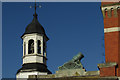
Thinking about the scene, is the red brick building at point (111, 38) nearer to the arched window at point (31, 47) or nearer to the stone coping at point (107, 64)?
the stone coping at point (107, 64)

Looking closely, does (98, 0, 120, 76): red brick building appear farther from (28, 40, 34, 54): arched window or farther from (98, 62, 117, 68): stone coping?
(28, 40, 34, 54): arched window

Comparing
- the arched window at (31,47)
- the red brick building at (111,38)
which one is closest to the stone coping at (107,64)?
the red brick building at (111,38)

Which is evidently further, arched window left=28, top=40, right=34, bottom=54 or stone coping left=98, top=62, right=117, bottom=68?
arched window left=28, top=40, right=34, bottom=54

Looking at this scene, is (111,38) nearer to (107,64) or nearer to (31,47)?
(107,64)

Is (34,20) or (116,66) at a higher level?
(34,20)

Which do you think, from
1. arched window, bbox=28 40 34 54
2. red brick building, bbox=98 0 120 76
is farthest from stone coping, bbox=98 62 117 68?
arched window, bbox=28 40 34 54

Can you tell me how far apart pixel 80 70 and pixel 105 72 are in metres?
4.04

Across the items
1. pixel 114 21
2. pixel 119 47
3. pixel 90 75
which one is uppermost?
pixel 114 21

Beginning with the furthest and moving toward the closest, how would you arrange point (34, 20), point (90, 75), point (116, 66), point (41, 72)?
point (34, 20), point (41, 72), point (90, 75), point (116, 66)

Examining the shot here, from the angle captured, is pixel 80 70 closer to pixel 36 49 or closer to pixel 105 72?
pixel 105 72

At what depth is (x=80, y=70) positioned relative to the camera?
39.1 m

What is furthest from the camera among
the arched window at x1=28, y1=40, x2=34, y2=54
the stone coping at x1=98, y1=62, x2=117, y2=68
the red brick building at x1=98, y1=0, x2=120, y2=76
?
the arched window at x1=28, y1=40, x2=34, y2=54

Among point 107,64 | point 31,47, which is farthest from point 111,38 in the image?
point 31,47

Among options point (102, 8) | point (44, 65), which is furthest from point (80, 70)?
point (44, 65)
